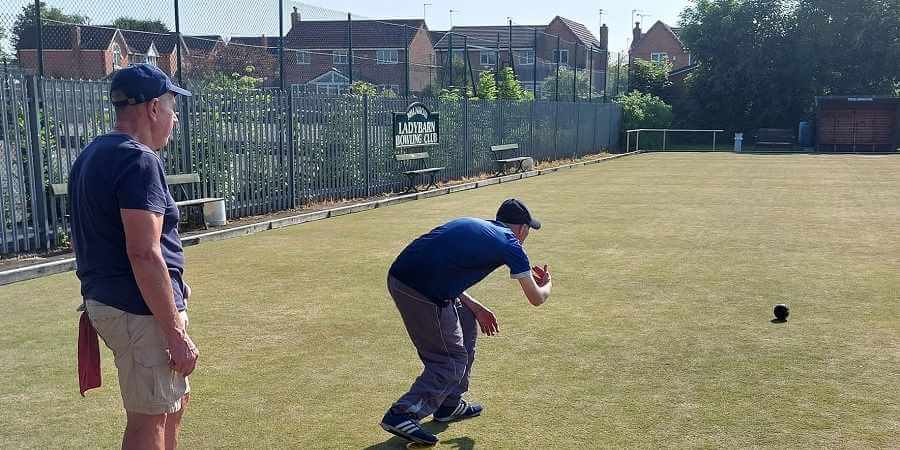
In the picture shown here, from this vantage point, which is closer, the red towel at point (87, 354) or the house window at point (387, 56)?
the red towel at point (87, 354)

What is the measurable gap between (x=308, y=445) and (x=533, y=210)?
1143 cm

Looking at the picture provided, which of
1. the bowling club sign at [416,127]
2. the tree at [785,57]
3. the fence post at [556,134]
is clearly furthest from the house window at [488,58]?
the tree at [785,57]

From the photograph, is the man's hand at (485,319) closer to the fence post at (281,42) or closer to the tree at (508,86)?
the fence post at (281,42)

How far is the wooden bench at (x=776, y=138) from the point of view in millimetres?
39938

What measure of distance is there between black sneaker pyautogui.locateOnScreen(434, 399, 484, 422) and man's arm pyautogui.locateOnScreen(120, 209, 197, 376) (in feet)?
7.33

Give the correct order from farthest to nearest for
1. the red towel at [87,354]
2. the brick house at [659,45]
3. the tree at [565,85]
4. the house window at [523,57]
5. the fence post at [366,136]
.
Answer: the brick house at [659,45], the house window at [523,57], the tree at [565,85], the fence post at [366,136], the red towel at [87,354]

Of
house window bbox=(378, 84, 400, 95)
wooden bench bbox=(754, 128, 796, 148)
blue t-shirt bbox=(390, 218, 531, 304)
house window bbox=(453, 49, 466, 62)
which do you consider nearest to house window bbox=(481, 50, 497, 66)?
house window bbox=(453, 49, 466, 62)

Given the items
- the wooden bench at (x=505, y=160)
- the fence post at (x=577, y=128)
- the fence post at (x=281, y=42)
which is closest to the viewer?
the fence post at (x=281, y=42)

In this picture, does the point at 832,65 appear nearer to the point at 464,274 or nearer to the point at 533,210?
the point at 533,210

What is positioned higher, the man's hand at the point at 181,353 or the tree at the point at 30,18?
the tree at the point at 30,18

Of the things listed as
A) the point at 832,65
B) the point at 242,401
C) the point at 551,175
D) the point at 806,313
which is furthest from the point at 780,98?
the point at 242,401

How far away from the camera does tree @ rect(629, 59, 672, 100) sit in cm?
4591

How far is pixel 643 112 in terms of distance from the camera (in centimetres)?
4169

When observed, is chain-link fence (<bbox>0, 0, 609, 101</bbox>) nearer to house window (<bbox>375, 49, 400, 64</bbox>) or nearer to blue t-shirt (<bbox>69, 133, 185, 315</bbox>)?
house window (<bbox>375, 49, 400, 64</bbox>)
